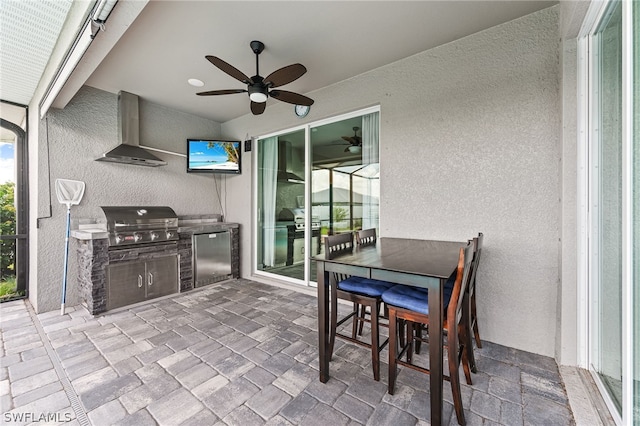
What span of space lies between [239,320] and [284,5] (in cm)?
305

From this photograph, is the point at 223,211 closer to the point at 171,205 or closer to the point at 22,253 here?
the point at 171,205

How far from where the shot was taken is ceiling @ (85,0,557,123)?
2146 millimetres

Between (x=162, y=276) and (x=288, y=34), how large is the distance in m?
3.39

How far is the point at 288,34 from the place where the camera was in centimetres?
246

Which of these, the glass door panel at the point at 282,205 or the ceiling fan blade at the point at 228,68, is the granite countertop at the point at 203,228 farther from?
the ceiling fan blade at the point at 228,68

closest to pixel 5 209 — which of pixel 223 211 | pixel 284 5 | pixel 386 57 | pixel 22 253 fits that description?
pixel 22 253

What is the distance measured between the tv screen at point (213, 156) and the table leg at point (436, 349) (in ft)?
13.4

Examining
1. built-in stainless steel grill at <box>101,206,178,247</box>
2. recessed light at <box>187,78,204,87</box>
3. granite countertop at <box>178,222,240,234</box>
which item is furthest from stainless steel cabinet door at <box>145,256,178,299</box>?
recessed light at <box>187,78,204,87</box>

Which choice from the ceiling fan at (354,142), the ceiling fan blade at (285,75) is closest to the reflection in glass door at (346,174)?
the ceiling fan at (354,142)

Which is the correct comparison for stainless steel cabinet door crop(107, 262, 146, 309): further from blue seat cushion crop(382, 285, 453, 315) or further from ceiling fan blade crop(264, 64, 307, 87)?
blue seat cushion crop(382, 285, 453, 315)

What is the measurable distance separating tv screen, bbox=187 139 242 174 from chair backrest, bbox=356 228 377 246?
300 cm

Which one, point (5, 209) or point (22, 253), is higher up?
A: point (5, 209)

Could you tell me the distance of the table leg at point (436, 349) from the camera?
143cm

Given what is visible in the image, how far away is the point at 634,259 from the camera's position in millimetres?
1231
